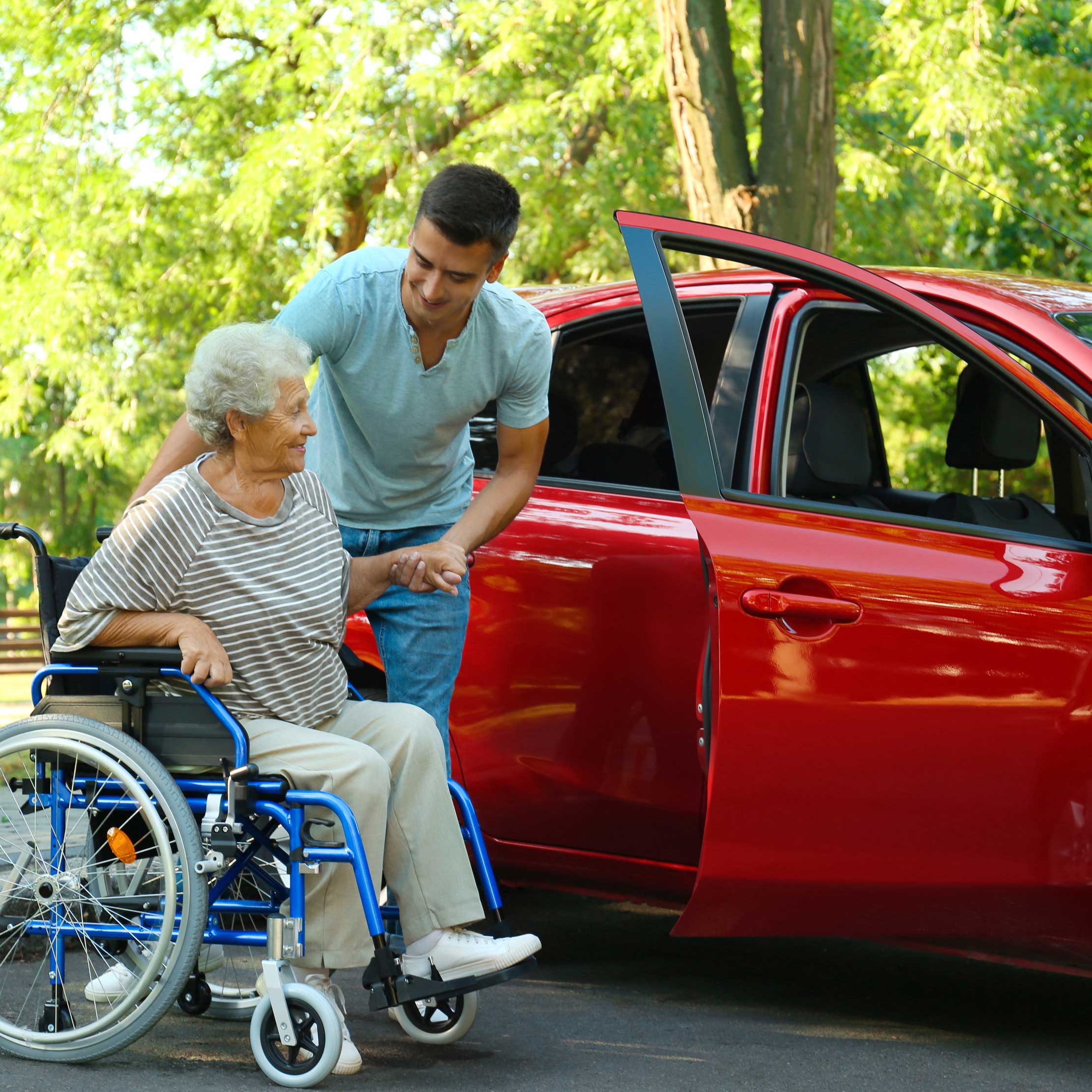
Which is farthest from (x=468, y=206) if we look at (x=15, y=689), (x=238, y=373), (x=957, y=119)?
(x=15, y=689)

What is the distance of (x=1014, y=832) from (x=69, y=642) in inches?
74.4

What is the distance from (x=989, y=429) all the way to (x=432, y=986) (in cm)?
191

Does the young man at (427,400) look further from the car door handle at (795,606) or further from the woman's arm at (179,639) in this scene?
the car door handle at (795,606)

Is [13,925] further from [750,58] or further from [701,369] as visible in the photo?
[750,58]

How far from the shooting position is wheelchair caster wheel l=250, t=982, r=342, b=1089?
9.84ft

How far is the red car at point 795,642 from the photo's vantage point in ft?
10.2

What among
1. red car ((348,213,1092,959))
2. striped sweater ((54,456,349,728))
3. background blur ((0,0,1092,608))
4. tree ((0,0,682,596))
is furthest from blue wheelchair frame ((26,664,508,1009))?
tree ((0,0,682,596))

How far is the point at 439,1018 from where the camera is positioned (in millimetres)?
3404

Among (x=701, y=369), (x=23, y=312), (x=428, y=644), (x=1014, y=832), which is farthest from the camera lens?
(x=23, y=312)

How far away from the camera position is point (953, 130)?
34.6 feet

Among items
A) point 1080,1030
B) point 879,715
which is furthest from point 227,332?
point 1080,1030

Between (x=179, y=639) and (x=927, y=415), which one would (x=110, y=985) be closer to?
(x=179, y=639)

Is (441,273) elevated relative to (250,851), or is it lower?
elevated

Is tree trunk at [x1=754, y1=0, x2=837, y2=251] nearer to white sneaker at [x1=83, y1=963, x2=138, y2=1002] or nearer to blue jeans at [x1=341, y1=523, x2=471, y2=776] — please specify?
blue jeans at [x1=341, y1=523, x2=471, y2=776]
